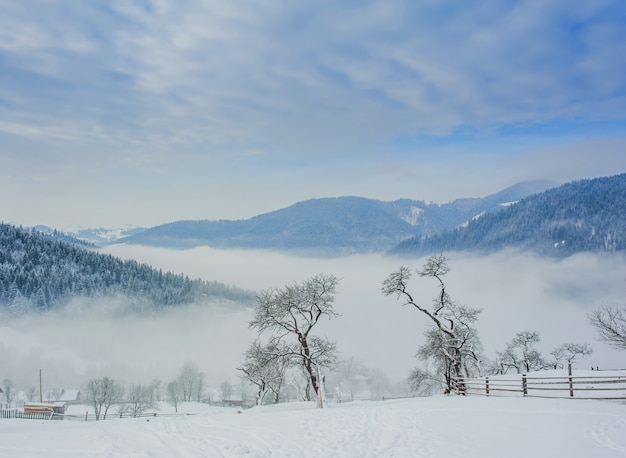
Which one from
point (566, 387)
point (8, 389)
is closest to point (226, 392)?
point (8, 389)

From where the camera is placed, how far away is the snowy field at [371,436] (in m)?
12.8

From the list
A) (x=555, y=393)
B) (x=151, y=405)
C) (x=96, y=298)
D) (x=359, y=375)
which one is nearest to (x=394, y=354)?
(x=359, y=375)

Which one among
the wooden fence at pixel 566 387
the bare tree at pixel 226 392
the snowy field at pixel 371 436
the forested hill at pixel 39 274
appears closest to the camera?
the snowy field at pixel 371 436

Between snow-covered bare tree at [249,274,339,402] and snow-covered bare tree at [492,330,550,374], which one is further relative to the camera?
snow-covered bare tree at [492,330,550,374]

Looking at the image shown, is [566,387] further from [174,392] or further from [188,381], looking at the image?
[188,381]

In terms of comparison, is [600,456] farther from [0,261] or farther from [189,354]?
[0,261]

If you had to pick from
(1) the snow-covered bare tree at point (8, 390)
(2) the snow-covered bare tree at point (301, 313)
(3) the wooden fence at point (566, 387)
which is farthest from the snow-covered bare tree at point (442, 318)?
(1) the snow-covered bare tree at point (8, 390)

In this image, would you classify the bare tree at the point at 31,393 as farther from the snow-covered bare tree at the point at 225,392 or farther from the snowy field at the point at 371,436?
the snowy field at the point at 371,436

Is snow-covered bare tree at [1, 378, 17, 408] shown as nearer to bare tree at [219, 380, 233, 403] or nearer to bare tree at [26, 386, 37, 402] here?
bare tree at [26, 386, 37, 402]

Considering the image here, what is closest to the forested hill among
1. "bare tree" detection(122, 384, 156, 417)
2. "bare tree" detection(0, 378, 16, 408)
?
"bare tree" detection(0, 378, 16, 408)

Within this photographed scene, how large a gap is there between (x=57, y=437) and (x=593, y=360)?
14093 centimetres

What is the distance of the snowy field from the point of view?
12.8 metres

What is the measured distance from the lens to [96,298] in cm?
19275

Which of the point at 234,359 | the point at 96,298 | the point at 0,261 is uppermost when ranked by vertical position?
the point at 0,261
